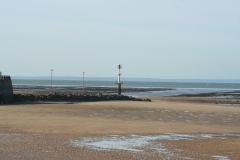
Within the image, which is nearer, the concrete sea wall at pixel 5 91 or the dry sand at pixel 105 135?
the dry sand at pixel 105 135

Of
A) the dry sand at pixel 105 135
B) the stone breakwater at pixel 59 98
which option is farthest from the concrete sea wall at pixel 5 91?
the dry sand at pixel 105 135

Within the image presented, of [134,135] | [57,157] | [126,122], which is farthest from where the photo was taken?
[126,122]

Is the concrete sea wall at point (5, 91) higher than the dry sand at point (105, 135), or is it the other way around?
the concrete sea wall at point (5, 91)

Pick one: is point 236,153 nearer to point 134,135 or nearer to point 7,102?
point 134,135

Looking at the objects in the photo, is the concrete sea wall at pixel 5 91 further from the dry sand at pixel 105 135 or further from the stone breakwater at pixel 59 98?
the dry sand at pixel 105 135

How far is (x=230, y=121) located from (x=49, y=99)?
1749 cm

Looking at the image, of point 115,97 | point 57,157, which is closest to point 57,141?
point 57,157

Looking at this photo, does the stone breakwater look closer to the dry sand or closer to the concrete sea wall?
the concrete sea wall

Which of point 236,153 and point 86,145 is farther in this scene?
point 86,145

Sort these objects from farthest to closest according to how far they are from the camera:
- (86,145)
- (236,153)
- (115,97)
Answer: (115,97), (86,145), (236,153)

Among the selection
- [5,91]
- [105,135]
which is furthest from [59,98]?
[105,135]

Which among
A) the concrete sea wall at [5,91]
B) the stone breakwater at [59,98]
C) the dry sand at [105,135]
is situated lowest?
the dry sand at [105,135]

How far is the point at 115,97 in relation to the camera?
40312mm

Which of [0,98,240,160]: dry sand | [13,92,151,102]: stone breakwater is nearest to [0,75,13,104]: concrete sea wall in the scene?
[13,92,151,102]: stone breakwater
